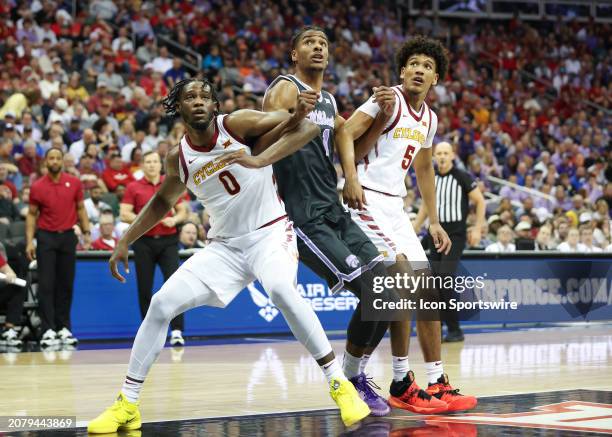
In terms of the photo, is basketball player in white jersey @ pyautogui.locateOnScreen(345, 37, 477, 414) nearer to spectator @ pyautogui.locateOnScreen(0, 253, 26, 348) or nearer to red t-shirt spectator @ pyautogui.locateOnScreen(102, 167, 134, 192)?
spectator @ pyautogui.locateOnScreen(0, 253, 26, 348)

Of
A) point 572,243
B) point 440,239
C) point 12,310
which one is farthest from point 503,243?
point 440,239

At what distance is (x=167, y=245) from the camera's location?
1133 centimetres

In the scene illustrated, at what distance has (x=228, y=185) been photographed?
18.8 feet

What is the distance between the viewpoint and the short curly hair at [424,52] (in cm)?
682

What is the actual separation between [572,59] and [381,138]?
2252 centimetres

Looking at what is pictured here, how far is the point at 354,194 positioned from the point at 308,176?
328 mm

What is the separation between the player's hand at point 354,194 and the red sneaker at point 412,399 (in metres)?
1.16

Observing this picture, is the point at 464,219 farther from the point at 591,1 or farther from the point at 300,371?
the point at 591,1

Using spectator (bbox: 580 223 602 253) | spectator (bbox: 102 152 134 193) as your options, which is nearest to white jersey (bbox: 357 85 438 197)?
spectator (bbox: 102 152 134 193)

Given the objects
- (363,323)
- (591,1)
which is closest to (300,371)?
(363,323)

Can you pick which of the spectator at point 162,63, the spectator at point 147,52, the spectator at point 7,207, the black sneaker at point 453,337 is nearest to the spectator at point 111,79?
the spectator at point 162,63

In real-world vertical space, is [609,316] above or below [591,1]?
below

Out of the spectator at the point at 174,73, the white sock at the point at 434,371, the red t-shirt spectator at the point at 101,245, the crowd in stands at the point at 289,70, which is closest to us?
the white sock at the point at 434,371

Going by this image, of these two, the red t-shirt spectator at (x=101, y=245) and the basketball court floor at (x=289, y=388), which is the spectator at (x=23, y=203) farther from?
the basketball court floor at (x=289, y=388)
